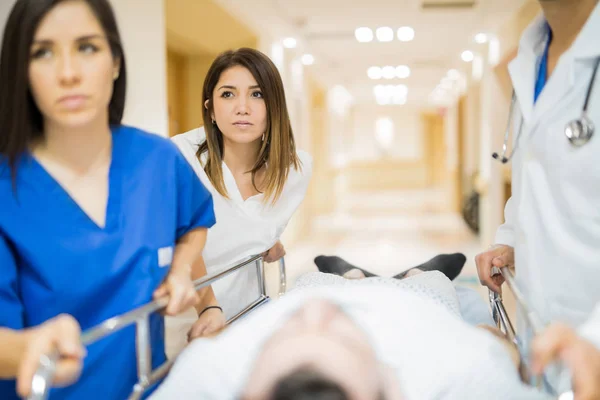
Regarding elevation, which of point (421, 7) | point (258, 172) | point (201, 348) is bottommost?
point (201, 348)

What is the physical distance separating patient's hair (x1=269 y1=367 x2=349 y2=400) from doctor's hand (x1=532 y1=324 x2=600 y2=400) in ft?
1.24

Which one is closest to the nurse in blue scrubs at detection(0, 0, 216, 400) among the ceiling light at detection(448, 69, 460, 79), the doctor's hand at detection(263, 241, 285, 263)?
the doctor's hand at detection(263, 241, 285, 263)

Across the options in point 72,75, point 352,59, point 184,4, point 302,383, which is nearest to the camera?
point 302,383

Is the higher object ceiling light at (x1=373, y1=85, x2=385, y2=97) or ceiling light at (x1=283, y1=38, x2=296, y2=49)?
ceiling light at (x1=373, y1=85, x2=385, y2=97)

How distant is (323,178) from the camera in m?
9.70

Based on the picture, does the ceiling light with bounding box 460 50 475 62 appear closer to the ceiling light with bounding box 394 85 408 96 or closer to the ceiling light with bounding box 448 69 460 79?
the ceiling light with bounding box 448 69 460 79

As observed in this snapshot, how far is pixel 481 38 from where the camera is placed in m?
6.11

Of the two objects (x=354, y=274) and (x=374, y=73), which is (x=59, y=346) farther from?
(x=374, y=73)

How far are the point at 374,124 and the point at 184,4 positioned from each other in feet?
49.4

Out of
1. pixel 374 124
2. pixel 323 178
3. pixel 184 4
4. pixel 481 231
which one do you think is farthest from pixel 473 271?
pixel 374 124

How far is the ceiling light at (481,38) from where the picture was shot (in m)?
6.00

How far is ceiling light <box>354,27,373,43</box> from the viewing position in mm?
5836

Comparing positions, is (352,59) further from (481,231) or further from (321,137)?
(481,231)

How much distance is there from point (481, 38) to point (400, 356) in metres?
5.72
